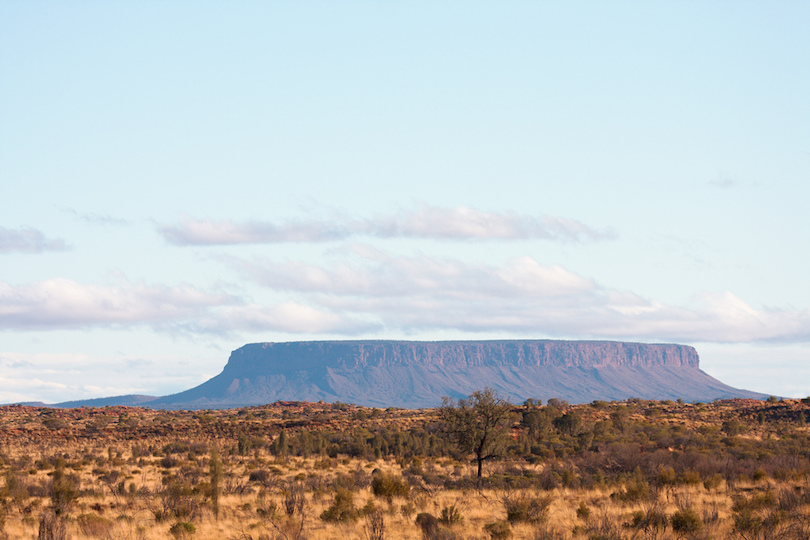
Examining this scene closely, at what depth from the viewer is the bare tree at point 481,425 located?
43.3 meters

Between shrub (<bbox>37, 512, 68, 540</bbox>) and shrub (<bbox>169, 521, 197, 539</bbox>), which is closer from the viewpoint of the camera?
shrub (<bbox>37, 512, 68, 540</bbox>)

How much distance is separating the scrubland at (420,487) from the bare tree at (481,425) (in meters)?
1.04

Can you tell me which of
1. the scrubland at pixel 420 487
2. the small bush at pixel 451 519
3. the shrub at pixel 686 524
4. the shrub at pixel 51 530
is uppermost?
the shrub at pixel 686 524

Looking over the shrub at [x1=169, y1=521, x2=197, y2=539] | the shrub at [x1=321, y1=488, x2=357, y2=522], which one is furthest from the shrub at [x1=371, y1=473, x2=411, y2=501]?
the shrub at [x1=169, y1=521, x2=197, y2=539]

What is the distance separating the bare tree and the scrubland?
1.04 metres

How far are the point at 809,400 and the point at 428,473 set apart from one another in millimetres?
63267

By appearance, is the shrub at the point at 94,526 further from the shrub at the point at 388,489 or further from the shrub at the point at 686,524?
the shrub at the point at 686,524

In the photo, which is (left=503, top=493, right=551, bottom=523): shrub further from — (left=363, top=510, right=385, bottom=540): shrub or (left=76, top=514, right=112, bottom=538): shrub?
(left=76, top=514, right=112, bottom=538): shrub

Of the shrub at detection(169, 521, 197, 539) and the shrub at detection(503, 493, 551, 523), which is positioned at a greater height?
the shrub at detection(503, 493, 551, 523)

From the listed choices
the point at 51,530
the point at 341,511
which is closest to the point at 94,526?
the point at 51,530

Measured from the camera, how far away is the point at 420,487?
107 ft

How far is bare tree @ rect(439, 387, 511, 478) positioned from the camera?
43281 millimetres

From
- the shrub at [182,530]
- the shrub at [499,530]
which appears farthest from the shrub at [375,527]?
the shrub at [182,530]

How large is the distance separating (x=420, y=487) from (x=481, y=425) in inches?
452
